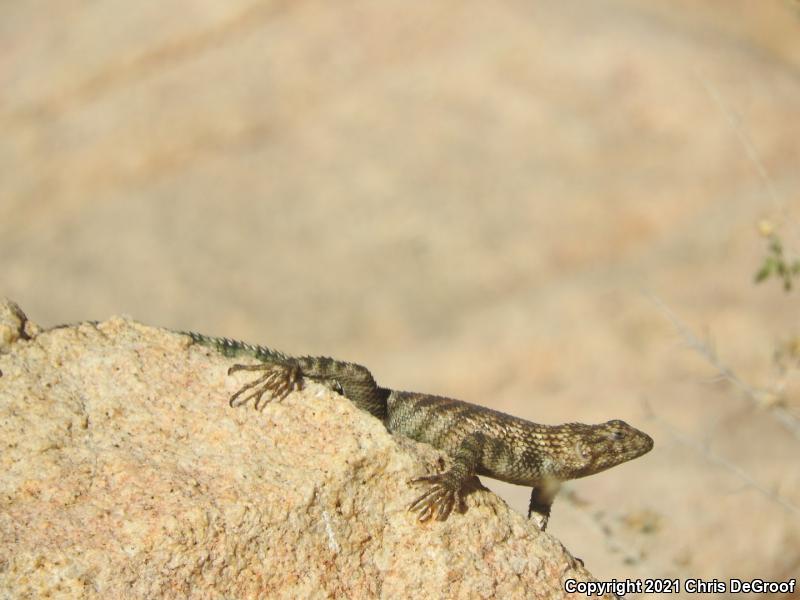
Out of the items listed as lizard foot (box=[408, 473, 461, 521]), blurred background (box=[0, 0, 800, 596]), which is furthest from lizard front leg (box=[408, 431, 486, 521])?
blurred background (box=[0, 0, 800, 596])

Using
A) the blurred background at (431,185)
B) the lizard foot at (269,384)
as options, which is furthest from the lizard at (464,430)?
the blurred background at (431,185)

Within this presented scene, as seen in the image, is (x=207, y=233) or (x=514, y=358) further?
(x=207, y=233)

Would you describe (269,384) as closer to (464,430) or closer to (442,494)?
(442,494)

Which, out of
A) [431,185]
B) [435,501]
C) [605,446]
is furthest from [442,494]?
[431,185]

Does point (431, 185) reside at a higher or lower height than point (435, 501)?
higher

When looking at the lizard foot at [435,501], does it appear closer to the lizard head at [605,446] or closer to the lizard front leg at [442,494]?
the lizard front leg at [442,494]

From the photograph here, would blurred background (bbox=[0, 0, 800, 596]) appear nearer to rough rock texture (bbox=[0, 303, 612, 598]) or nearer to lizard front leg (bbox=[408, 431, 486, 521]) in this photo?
lizard front leg (bbox=[408, 431, 486, 521])

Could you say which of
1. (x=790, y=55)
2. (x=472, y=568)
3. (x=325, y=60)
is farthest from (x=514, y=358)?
(x=472, y=568)

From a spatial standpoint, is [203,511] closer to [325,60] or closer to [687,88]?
[687,88]
